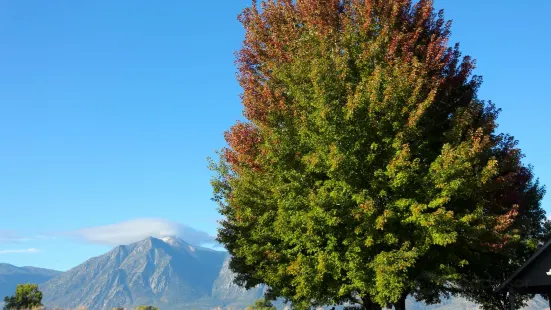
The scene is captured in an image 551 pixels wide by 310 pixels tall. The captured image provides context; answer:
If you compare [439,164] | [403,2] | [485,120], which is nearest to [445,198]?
[439,164]

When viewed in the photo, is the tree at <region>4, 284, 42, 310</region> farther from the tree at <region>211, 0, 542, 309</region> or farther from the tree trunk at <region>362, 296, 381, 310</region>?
the tree trunk at <region>362, 296, 381, 310</region>

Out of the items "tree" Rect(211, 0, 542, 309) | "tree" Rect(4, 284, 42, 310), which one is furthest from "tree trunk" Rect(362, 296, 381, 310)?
"tree" Rect(4, 284, 42, 310)

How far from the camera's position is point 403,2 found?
2212 cm

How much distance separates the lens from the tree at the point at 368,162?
18.6 m

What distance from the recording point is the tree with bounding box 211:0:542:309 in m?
18.6

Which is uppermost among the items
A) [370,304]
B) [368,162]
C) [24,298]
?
[368,162]

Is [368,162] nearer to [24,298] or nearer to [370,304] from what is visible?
[370,304]

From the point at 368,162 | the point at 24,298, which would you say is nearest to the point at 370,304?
the point at 368,162

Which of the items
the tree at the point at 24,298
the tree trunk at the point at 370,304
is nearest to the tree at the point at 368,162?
the tree trunk at the point at 370,304

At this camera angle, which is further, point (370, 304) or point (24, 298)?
point (24, 298)

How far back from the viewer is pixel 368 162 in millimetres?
19344

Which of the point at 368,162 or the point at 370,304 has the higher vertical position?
the point at 368,162

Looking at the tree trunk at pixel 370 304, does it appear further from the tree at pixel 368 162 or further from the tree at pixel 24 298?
the tree at pixel 24 298

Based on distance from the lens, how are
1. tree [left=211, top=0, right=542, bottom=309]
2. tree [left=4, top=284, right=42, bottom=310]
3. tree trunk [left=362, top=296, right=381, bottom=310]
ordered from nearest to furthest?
tree [left=211, top=0, right=542, bottom=309] < tree trunk [left=362, top=296, right=381, bottom=310] < tree [left=4, top=284, right=42, bottom=310]
